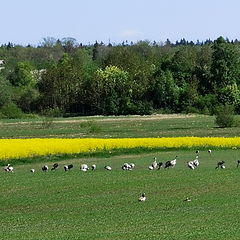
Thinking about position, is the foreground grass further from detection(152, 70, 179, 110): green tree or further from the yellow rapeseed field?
detection(152, 70, 179, 110): green tree

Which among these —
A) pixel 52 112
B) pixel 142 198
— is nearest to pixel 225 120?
pixel 52 112

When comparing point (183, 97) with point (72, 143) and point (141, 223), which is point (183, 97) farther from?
point (141, 223)

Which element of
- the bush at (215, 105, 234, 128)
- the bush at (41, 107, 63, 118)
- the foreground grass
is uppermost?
the foreground grass

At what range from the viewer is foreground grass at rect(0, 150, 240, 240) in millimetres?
18141

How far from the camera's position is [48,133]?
64312mm

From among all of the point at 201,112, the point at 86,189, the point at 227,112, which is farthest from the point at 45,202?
the point at 201,112

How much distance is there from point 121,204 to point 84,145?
20.7 m

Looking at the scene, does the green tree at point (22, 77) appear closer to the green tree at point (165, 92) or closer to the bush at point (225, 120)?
the green tree at point (165, 92)

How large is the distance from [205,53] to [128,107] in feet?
68.0

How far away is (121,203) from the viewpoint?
79.7 feet

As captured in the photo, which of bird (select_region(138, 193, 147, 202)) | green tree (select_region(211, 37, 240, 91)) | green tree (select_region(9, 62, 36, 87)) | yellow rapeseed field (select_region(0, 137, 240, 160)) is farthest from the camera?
green tree (select_region(9, 62, 36, 87))

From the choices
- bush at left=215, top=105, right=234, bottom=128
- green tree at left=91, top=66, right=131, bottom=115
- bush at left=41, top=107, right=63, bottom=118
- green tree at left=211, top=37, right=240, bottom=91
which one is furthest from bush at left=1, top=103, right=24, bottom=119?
bush at left=215, top=105, right=234, bottom=128

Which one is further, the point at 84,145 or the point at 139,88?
the point at 139,88

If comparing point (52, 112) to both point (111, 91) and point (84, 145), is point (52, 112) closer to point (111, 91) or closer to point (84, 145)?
point (111, 91)
